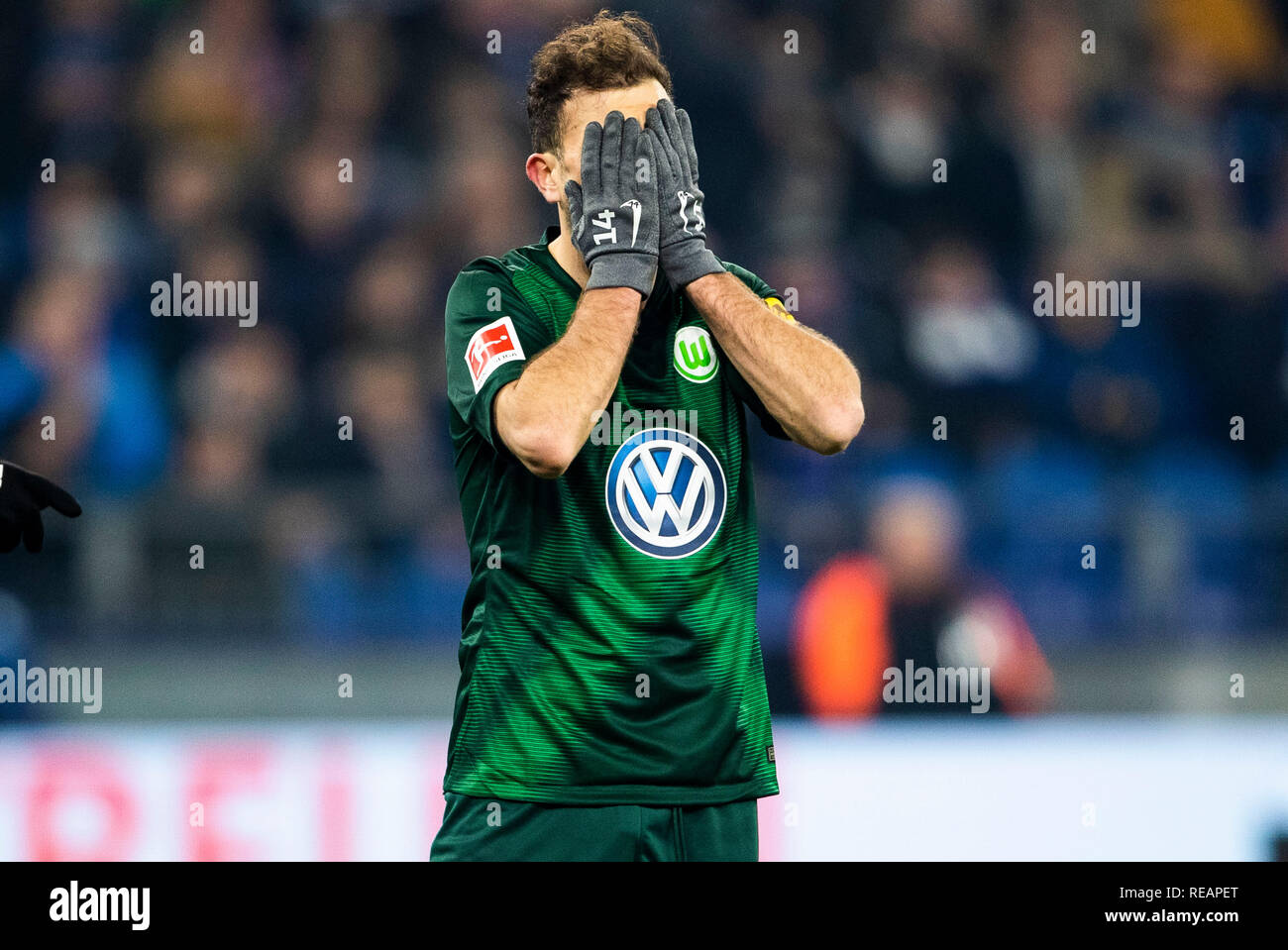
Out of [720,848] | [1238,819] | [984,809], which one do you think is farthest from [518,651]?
[1238,819]

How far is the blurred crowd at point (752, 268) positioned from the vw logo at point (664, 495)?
3245mm

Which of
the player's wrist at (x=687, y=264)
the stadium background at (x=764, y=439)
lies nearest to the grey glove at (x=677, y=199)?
the player's wrist at (x=687, y=264)

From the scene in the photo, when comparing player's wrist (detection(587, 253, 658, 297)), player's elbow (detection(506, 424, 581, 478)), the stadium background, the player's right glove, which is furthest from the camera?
the stadium background

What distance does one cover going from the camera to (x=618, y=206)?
268 centimetres

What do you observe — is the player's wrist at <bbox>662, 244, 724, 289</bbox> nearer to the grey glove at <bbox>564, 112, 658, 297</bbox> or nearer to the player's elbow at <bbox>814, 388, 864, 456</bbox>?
the grey glove at <bbox>564, 112, 658, 297</bbox>

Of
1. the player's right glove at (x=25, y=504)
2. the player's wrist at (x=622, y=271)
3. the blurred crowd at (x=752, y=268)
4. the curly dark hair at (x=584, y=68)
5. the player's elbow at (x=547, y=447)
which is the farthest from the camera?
the blurred crowd at (x=752, y=268)

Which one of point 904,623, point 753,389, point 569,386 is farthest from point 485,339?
point 904,623

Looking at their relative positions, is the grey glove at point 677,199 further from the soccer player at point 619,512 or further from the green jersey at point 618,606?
the green jersey at point 618,606

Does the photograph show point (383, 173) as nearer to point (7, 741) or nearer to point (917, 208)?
point (917, 208)

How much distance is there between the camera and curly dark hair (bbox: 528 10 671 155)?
2785 millimetres

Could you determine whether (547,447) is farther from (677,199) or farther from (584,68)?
(584,68)

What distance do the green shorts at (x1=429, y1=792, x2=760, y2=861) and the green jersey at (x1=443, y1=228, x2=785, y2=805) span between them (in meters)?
0.03

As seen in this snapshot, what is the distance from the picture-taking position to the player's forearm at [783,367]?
270 cm

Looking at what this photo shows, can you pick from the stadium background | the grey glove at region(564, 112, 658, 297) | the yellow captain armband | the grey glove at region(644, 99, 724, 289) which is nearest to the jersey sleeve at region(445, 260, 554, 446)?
the grey glove at region(564, 112, 658, 297)
